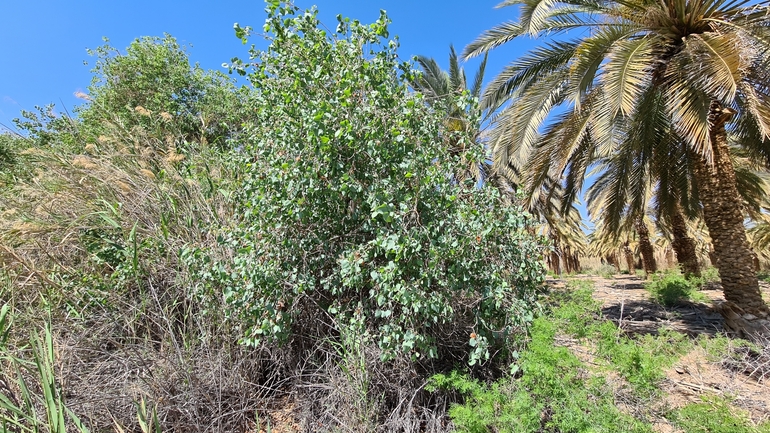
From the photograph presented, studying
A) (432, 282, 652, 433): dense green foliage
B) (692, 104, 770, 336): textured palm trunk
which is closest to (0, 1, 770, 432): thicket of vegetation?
(432, 282, 652, 433): dense green foliage

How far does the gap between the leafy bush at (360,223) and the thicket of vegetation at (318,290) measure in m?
0.02

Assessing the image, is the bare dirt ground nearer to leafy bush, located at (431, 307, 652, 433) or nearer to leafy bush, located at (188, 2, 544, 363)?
leafy bush, located at (431, 307, 652, 433)

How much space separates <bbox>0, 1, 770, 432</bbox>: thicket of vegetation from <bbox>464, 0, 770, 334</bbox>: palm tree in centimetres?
217

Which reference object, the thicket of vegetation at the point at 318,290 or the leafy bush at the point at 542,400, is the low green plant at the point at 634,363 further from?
the leafy bush at the point at 542,400

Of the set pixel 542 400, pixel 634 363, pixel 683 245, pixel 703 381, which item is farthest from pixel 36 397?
pixel 683 245

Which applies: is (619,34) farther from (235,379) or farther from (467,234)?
(235,379)

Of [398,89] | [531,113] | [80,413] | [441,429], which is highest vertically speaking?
[531,113]

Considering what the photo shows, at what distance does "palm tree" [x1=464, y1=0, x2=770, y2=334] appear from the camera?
458 cm

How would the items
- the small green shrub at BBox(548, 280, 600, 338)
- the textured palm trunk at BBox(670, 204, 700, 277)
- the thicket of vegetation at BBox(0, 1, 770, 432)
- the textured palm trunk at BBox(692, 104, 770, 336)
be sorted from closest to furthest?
1. the thicket of vegetation at BBox(0, 1, 770, 432)
2. the small green shrub at BBox(548, 280, 600, 338)
3. the textured palm trunk at BBox(692, 104, 770, 336)
4. the textured palm trunk at BBox(670, 204, 700, 277)

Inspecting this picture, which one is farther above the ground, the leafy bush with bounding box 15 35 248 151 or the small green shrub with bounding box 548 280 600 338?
the leafy bush with bounding box 15 35 248 151

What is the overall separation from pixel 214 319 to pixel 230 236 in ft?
2.45

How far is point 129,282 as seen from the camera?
3.29 metres

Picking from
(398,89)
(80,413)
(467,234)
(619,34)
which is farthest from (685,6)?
(80,413)

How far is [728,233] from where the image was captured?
17.7 ft
